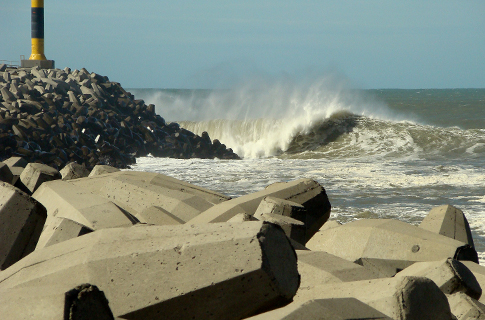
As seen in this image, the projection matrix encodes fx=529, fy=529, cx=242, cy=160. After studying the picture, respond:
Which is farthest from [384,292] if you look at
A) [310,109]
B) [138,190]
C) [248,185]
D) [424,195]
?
[310,109]

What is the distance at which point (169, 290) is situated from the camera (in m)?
2.09

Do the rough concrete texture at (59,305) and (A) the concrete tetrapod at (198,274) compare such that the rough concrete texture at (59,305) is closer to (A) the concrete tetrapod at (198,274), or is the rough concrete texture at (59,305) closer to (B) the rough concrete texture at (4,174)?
(A) the concrete tetrapod at (198,274)

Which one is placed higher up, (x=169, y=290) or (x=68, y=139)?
(x=169, y=290)

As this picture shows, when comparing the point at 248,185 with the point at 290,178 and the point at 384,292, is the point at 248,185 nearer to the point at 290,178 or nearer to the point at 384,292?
the point at 290,178

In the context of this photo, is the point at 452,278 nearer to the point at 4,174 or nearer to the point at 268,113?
the point at 4,174

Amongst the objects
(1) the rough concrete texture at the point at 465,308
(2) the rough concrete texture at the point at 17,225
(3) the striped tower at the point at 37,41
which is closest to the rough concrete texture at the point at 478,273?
(1) the rough concrete texture at the point at 465,308

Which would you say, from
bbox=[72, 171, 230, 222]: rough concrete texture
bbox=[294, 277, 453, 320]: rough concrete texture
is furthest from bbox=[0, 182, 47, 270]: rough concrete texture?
bbox=[294, 277, 453, 320]: rough concrete texture

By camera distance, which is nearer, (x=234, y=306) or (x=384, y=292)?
(x=234, y=306)

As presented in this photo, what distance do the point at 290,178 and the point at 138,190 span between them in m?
7.42

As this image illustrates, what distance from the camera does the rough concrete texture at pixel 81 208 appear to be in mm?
3664

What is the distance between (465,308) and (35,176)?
4.35 meters

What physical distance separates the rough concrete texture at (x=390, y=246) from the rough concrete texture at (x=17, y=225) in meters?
2.16

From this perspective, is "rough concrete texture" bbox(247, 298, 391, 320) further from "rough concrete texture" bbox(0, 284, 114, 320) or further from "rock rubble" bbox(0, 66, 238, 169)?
"rock rubble" bbox(0, 66, 238, 169)

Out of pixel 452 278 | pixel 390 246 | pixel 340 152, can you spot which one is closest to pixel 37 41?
pixel 340 152
